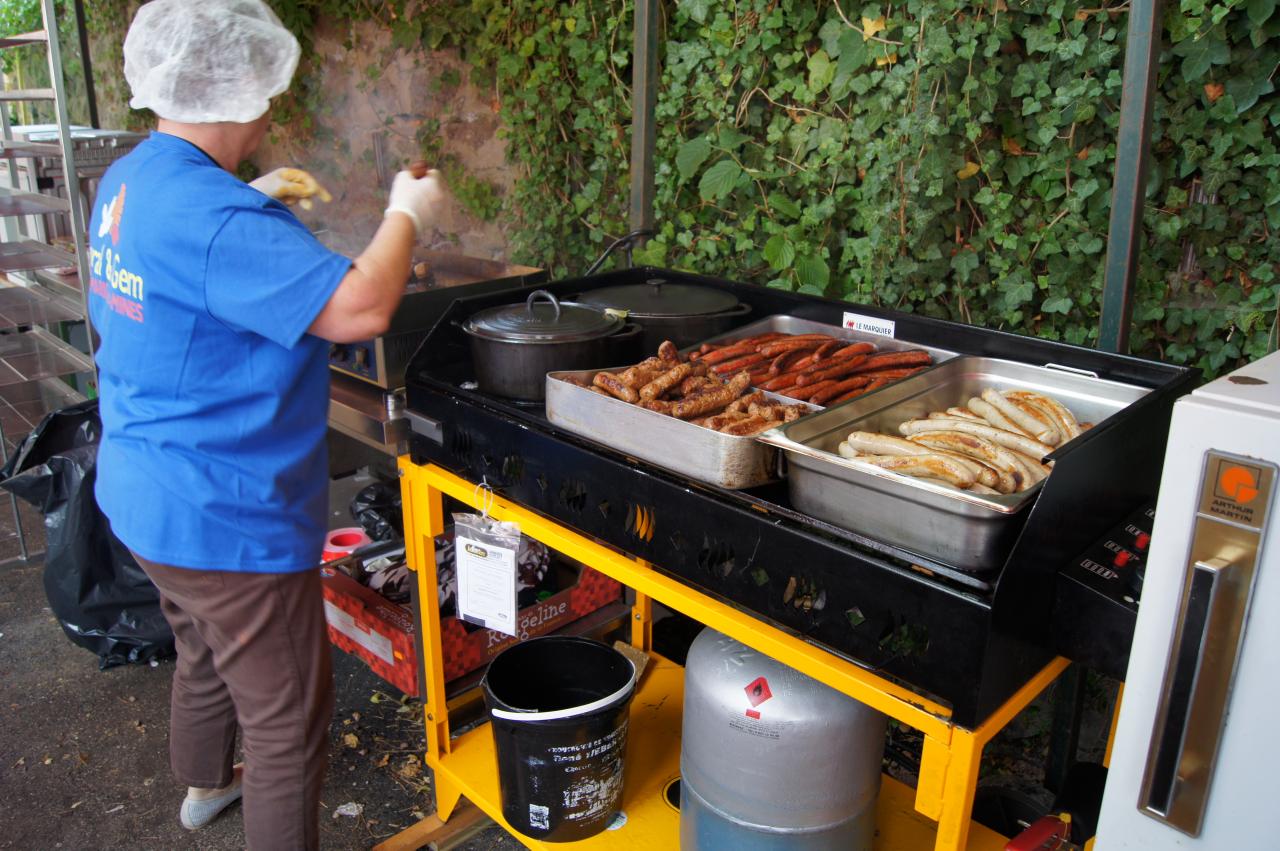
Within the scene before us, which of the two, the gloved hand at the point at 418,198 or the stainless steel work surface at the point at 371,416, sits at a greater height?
the gloved hand at the point at 418,198

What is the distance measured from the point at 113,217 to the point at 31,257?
2475 mm

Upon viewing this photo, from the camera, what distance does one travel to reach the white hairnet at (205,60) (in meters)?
1.87

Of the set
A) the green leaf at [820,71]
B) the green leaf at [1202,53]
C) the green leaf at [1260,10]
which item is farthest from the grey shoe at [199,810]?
the green leaf at [1260,10]

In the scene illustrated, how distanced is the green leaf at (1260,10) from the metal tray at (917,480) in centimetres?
115

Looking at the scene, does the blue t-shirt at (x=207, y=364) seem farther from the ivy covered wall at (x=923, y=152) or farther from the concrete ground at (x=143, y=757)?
the ivy covered wall at (x=923, y=152)

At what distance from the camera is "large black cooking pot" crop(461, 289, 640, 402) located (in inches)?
80.5

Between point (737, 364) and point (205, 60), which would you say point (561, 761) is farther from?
point (205, 60)

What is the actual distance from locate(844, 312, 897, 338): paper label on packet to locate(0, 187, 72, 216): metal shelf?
3053 millimetres

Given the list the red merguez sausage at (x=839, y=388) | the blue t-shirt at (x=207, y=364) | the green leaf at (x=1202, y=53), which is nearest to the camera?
the blue t-shirt at (x=207, y=364)

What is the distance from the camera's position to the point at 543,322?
2.14m

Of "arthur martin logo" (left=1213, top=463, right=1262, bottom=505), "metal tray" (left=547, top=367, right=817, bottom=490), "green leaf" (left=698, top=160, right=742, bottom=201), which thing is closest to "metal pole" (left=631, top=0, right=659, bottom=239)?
"green leaf" (left=698, top=160, right=742, bottom=201)

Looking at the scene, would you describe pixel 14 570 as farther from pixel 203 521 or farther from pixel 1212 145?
pixel 1212 145

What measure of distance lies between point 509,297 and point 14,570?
2922 millimetres

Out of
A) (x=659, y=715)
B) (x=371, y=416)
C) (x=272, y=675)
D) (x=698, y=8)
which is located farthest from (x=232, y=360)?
(x=698, y=8)
